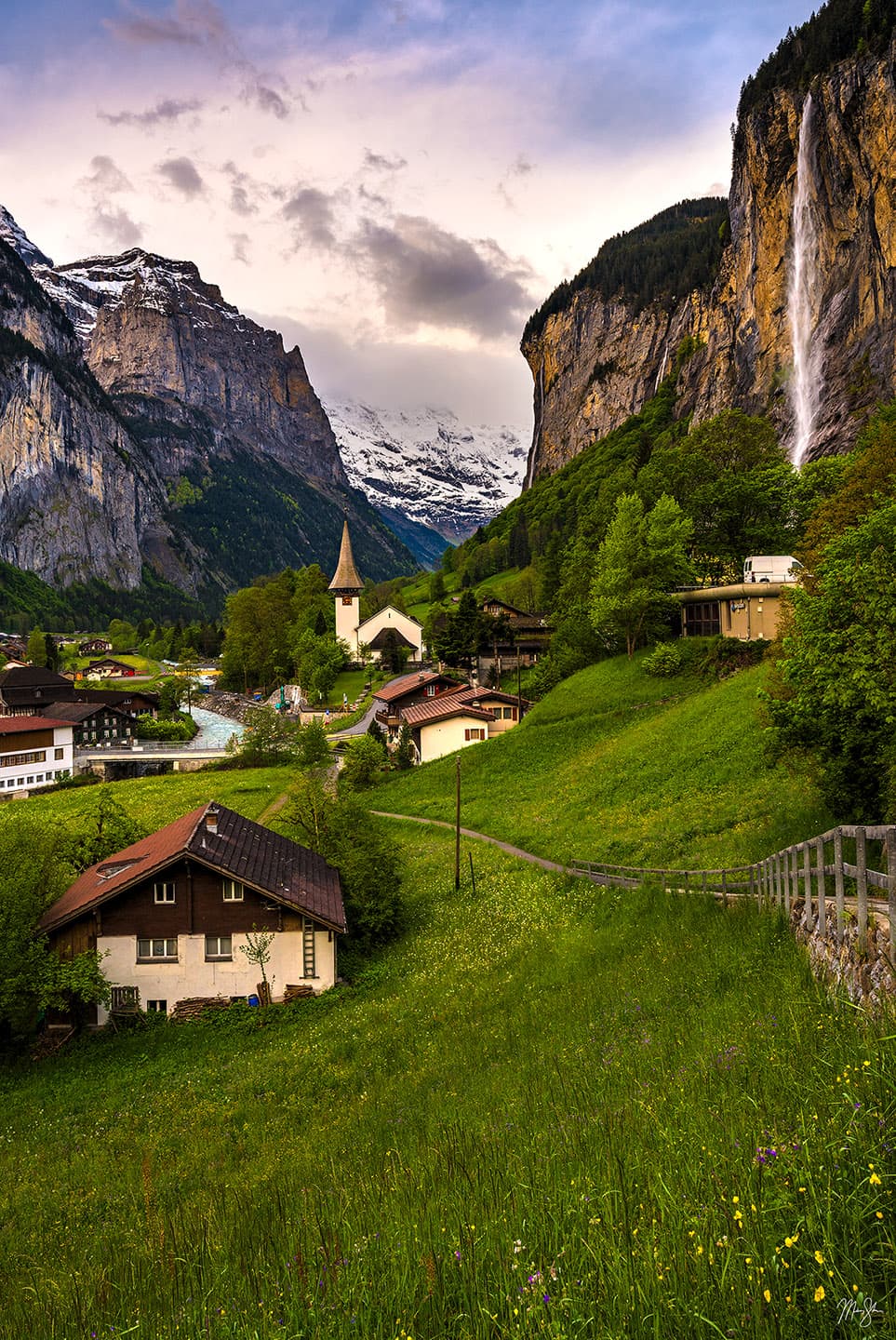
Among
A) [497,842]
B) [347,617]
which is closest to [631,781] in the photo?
[497,842]

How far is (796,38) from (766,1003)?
15255 centimetres

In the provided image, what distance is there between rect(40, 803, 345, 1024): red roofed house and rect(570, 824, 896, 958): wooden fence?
10092 mm

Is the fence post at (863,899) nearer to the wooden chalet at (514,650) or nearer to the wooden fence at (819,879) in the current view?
the wooden fence at (819,879)

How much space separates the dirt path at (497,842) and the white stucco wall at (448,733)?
39.2 feet

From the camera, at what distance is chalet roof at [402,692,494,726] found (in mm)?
58875

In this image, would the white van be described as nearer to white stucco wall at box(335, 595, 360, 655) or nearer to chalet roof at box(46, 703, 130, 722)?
chalet roof at box(46, 703, 130, 722)

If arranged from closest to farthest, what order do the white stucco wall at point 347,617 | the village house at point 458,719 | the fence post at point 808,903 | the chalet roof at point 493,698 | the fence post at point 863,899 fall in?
1. the fence post at point 863,899
2. the fence post at point 808,903
3. the village house at point 458,719
4. the chalet roof at point 493,698
5. the white stucco wall at point 347,617

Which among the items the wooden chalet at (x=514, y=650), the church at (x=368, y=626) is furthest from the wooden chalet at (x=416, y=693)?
the church at (x=368, y=626)

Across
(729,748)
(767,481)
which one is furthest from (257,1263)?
(767,481)

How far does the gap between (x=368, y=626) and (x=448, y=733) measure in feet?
203

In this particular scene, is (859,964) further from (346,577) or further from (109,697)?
(346,577)

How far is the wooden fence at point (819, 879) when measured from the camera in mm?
7867

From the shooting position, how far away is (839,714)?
18547 millimetres

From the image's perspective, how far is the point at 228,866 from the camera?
23.9 metres
